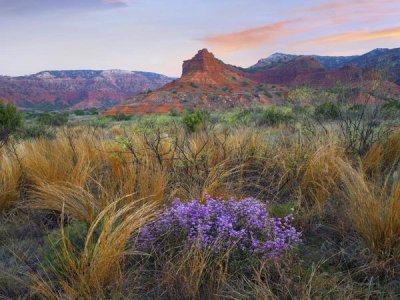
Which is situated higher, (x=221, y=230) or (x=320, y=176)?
(x=221, y=230)

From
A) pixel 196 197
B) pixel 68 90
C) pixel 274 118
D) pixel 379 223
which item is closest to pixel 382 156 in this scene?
pixel 379 223

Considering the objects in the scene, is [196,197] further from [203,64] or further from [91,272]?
[203,64]

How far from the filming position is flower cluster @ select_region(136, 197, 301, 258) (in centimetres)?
271

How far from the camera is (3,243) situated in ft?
12.0

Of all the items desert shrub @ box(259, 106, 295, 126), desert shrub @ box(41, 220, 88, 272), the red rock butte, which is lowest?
desert shrub @ box(259, 106, 295, 126)

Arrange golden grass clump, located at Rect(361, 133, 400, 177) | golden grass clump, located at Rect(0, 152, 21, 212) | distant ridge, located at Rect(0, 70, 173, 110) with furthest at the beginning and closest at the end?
distant ridge, located at Rect(0, 70, 173, 110) → golden grass clump, located at Rect(361, 133, 400, 177) → golden grass clump, located at Rect(0, 152, 21, 212)

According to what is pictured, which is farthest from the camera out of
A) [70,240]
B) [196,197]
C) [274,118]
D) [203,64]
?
[203,64]

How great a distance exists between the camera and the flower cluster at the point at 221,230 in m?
2.71

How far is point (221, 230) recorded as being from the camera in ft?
9.11

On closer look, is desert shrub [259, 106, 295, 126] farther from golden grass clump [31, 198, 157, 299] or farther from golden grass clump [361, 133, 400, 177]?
golden grass clump [31, 198, 157, 299]

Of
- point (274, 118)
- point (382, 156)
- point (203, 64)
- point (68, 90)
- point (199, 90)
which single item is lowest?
point (274, 118)

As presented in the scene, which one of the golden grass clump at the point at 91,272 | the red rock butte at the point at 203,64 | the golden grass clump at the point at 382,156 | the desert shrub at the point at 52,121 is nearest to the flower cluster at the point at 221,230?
the golden grass clump at the point at 91,272

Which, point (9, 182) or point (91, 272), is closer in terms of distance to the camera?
point (91, 272)

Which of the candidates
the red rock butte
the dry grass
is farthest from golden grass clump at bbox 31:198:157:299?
the red rock butte
